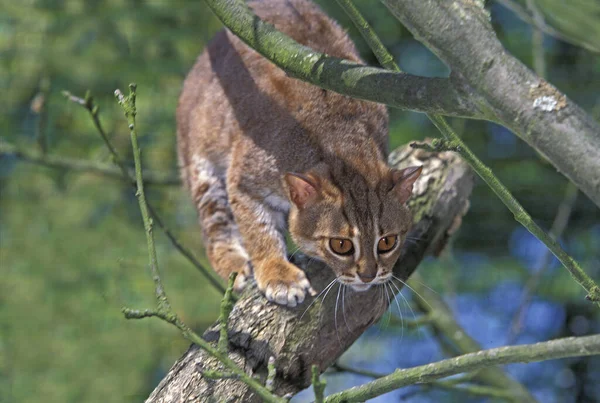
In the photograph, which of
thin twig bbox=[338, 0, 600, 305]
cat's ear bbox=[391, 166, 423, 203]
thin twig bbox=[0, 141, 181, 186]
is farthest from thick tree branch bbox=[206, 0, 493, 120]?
thin twig bbox=[0, 141, 181, 186]

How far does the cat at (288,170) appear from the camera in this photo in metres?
4.03

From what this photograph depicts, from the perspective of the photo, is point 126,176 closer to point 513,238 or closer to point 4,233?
point 4,233

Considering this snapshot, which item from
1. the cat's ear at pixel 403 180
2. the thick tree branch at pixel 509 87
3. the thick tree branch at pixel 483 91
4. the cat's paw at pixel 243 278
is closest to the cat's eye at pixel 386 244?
the cat's ear at pixel 403 180

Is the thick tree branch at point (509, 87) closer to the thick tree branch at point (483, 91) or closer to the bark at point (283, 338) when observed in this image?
the thick tree branch at point (483, 91)

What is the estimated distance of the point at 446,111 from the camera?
7.77 feet

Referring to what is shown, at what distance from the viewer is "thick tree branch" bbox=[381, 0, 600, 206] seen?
2.03 meters

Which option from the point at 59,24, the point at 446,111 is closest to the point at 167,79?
the point at 59,24

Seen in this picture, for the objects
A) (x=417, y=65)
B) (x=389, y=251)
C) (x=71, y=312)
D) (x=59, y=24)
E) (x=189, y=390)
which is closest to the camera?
(x=189, y=390)

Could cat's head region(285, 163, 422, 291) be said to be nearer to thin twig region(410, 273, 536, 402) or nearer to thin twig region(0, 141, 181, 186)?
thin twig region(410, 273, 536, 402)

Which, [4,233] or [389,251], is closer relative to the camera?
[389,251]

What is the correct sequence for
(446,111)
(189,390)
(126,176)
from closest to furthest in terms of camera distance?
(446,111) → (189,390) → (126,176)

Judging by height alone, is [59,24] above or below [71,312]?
above

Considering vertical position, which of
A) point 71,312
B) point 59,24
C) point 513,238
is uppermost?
point 59,24

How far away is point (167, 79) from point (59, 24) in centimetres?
106
